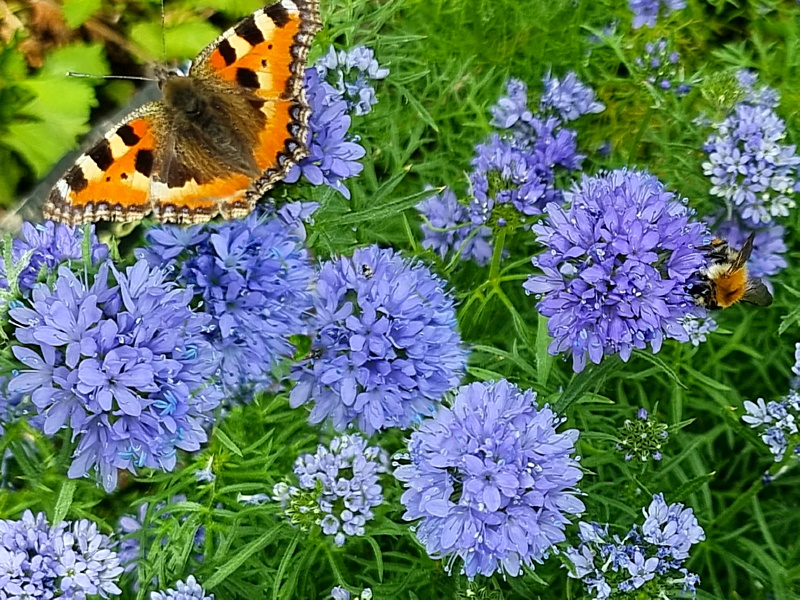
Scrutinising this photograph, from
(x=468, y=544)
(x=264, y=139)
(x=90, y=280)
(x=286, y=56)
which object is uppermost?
(x=286, y=56)

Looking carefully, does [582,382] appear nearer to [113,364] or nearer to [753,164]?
[113,364]

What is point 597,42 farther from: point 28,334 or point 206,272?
point 28,334

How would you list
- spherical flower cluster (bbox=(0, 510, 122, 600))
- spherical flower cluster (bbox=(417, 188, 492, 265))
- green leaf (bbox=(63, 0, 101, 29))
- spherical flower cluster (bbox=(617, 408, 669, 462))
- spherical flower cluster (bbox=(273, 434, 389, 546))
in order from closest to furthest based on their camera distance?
1. spherical flower cluster (bbox=(0, 510, 122, 600))
2. spherical flower cluster (bbox=(273, 434, 389, 546))
3. spherical flower cluster (bbox=(617, 408, 669, 462))
4. spherical flower cluster (bbox=(417, 188, 492, 265))
5. green leaf (bbox=(63, 0, 101, 29))

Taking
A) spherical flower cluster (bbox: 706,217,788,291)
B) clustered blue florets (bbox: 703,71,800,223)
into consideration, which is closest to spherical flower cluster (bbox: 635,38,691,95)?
clustered blue florets (bbox: 703,71,800,223)

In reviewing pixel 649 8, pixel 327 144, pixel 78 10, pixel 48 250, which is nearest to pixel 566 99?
pixel 649 8

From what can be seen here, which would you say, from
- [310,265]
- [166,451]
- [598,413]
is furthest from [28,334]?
[598,413]

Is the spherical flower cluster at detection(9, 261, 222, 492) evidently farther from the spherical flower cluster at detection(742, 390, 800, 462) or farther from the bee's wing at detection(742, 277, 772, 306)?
the spherical flower cluster at detection(742, 390, 800, 462)

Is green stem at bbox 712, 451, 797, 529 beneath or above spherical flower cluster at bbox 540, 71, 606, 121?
beneath
